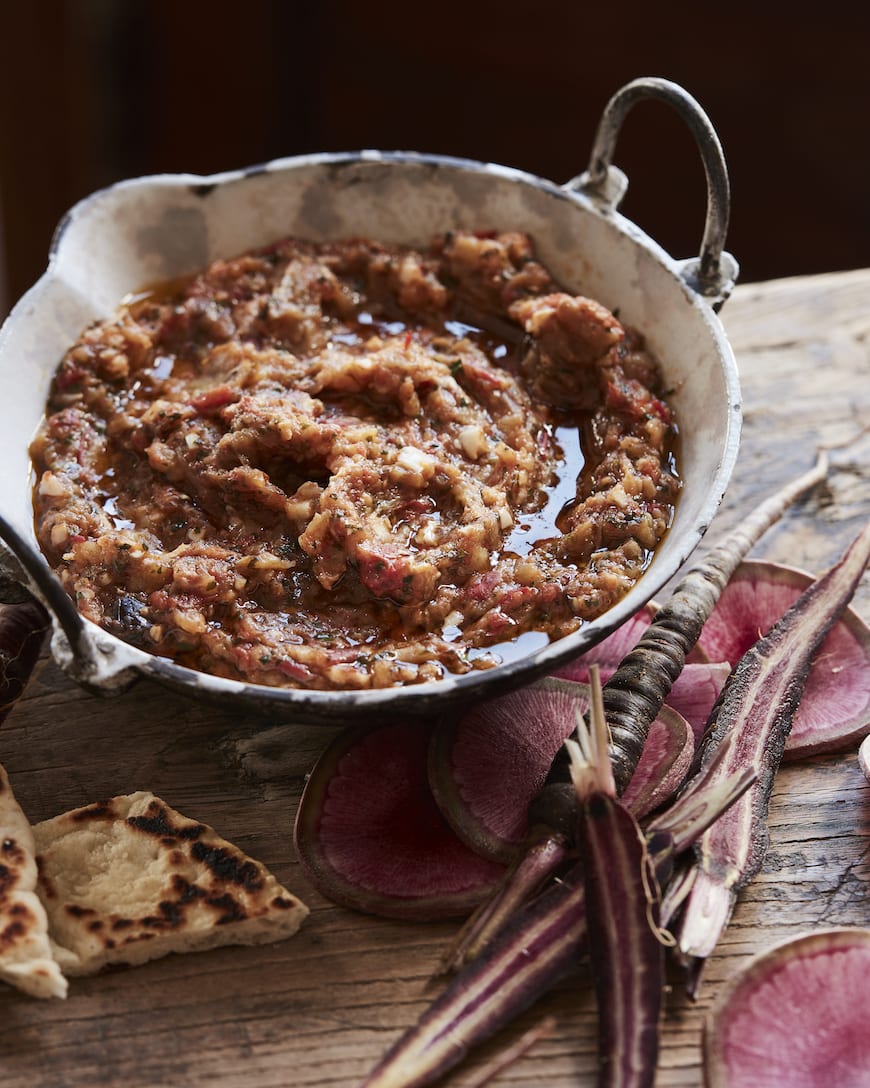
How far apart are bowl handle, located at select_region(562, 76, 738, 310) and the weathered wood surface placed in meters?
0.77

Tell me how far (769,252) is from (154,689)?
4.83 metres

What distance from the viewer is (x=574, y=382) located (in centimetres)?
351

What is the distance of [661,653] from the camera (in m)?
3.05

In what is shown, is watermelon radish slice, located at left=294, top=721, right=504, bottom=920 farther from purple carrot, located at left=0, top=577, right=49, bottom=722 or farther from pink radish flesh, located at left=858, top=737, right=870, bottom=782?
pink radish flesh, located at left=858, top=737, right=870, bottom=782

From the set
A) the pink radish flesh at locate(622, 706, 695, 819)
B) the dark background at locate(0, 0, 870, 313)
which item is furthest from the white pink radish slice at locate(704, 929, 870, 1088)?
the dark background at locate(0, 0, 870, 313)

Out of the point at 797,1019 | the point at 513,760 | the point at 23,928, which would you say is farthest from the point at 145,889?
the point at 797,1019

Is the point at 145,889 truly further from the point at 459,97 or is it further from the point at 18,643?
the point at 459,97

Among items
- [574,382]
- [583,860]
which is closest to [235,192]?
[574,382]

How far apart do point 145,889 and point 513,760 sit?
918 mm

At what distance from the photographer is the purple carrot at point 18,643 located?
10.3 feet

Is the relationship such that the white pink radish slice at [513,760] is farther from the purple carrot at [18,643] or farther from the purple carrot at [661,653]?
the purple carrot at [18,643]

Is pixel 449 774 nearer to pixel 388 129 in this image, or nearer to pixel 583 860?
pixel 583 860

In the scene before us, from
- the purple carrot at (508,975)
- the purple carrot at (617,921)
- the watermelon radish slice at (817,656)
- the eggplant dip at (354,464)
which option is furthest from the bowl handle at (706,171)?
the purple carrot at (508,975)

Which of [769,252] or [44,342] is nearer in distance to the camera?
[44,342]
